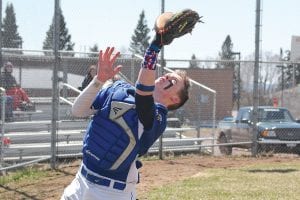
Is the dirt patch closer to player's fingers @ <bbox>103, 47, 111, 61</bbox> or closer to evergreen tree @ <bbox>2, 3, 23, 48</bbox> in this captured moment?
evergreen tree @ <bbox>2, 3, 23, 48</bbox>

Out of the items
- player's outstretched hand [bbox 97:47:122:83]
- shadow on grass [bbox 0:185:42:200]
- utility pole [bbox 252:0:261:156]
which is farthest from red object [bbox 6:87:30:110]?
player's outstretched hand [bbox 97:47:122:83]

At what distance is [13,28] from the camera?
9.26 meters

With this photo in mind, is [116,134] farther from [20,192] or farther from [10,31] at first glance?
[10,31]

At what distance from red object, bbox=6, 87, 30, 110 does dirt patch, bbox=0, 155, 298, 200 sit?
1.35m

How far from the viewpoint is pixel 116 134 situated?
337 cm

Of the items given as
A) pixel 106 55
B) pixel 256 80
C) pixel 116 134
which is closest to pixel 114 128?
pixel 116 134

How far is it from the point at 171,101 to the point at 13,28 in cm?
641

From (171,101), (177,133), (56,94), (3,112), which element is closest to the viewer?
(171,101)

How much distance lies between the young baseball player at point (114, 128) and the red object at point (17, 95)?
645 cm

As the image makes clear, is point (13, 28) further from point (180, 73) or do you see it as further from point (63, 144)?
point (180, 73)

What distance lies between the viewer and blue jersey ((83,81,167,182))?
11.0ft

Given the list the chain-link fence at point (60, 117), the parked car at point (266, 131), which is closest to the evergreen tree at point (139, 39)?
the chain-link fence at point (60, 117)

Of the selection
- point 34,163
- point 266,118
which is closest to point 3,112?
point 34,163

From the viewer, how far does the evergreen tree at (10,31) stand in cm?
900
